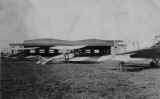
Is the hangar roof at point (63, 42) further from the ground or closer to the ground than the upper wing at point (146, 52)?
further from the ground

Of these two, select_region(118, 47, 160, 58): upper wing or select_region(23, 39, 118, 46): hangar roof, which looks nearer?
select_region(118, 47, 160, 58): upper wing

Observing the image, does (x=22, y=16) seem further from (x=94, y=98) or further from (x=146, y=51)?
(x=94, y=98)

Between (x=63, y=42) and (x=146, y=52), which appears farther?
(x=63, y=42)

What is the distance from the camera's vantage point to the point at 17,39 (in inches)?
1730

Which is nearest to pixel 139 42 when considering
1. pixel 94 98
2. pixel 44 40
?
pixel 44 40

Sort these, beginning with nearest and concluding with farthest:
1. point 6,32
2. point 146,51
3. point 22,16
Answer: point 146,51, point 6,32, point 22,16

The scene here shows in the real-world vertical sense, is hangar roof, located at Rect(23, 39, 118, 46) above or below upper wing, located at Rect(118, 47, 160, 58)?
above

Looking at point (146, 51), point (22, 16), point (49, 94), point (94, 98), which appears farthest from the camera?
point (22, 16)

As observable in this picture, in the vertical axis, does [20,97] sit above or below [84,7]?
below

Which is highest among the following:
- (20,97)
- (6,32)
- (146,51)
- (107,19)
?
(107,19)

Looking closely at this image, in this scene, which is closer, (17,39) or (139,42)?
(139,42)

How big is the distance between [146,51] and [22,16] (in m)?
28.5

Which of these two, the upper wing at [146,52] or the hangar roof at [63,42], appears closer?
the upper wing at [146,52]

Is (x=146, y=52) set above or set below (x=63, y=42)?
below
